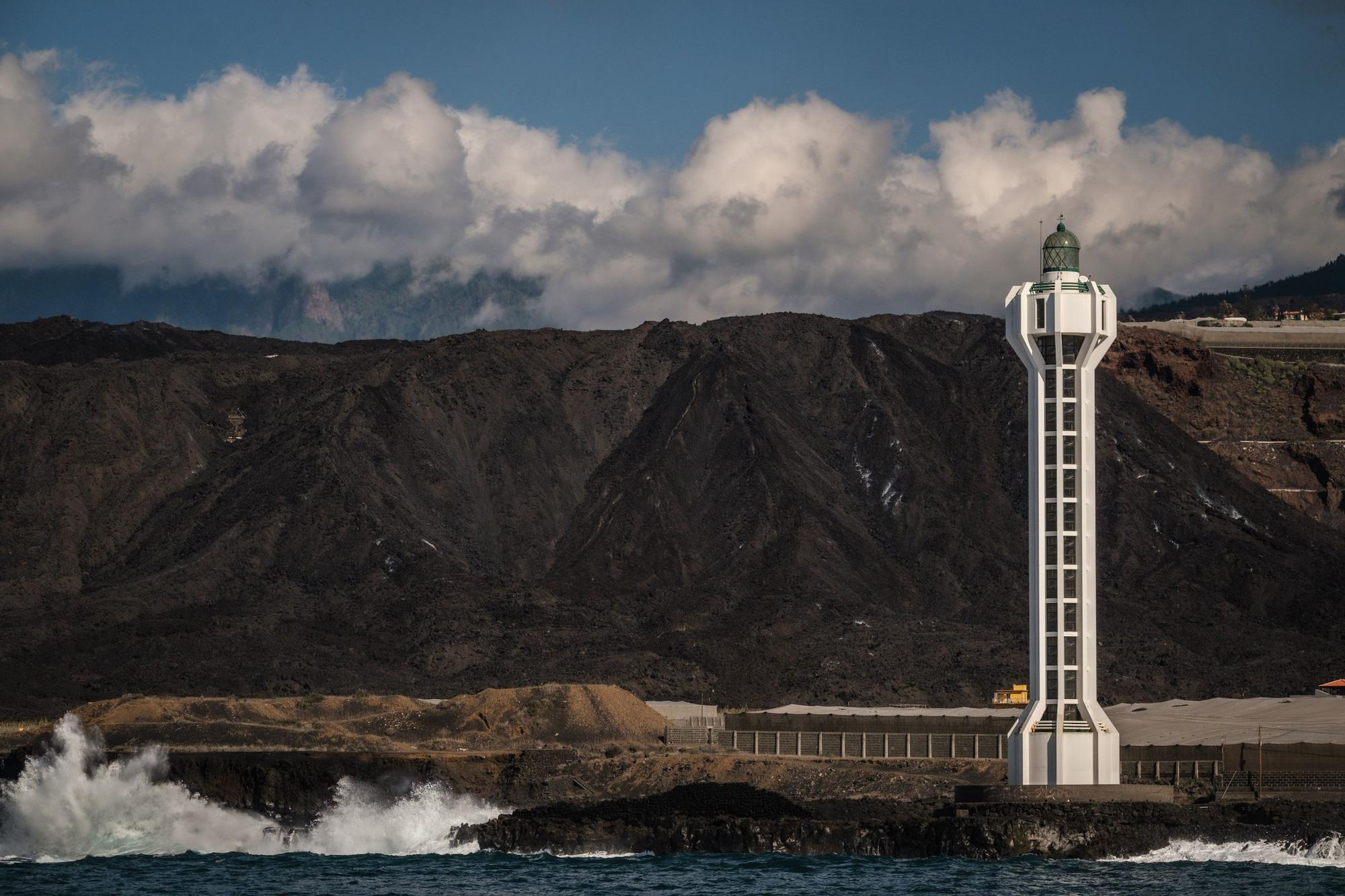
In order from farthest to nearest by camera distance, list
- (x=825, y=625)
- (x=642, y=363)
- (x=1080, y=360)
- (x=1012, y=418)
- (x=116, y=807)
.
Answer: (x=642, y=363)
(x=1012, y=418)
(x=825, y=625)
(x=116, y=807)
(x=1080, y=360)

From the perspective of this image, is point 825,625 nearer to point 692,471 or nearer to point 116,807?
point 692,471

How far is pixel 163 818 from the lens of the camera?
57375mm

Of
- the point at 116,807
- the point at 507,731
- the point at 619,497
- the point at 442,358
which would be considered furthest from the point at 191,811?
the point at 442,358

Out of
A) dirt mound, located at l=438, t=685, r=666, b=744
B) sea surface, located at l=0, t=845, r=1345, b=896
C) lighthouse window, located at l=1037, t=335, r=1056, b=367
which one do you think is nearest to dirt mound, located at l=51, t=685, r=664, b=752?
dirt mound, located at l=438, t=685, r=666, b=744

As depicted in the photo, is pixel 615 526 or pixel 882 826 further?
pixel 615 526

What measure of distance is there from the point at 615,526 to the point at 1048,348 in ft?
237

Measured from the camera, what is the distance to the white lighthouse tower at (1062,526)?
148 ft

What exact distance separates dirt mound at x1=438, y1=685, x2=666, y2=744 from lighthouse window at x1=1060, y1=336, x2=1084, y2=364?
22.6m

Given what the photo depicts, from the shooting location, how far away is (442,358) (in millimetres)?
134625

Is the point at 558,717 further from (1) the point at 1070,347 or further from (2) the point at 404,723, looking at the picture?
(1) the point at 1070,347

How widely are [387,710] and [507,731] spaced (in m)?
5.66

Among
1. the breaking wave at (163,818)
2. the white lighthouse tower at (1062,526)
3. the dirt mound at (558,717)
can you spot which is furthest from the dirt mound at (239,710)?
the white lighthouse tower at (1062,526)

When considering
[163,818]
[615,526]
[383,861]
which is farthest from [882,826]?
[615,526]

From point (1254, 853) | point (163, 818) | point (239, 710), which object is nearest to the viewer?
point (1254, 853)
